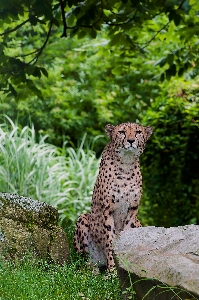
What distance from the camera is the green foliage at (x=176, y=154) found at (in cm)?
866

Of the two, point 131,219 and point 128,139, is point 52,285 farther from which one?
point 128,139

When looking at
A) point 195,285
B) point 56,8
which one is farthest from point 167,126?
point 195,285

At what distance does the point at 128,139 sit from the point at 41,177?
3.87 metres

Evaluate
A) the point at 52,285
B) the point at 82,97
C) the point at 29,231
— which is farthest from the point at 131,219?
the point at 82,97

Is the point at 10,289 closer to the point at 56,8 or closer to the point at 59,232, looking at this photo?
the point at 59,232

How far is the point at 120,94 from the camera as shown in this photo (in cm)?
1312

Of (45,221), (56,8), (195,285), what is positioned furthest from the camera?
(56,8)

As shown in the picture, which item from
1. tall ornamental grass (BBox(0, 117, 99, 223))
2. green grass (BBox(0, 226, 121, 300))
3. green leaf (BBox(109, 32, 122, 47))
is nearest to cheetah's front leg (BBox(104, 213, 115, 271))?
green grass (BBox(0, 226, 121, 300))

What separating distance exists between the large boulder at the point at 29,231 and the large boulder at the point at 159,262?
3.93ft

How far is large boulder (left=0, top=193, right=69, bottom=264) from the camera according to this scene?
486cm

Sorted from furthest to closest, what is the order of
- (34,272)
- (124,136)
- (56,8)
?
(56,8), (124,136), (34,272)

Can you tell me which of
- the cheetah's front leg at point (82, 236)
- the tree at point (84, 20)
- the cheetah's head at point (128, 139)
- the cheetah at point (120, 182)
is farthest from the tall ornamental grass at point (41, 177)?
the cheetah's head at point (128, 139)

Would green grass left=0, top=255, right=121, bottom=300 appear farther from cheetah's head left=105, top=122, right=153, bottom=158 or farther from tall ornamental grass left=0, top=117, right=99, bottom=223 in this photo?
tall ornamental grass left=0, top=117, right=99, bottom=223

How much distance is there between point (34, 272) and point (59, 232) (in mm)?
1091
